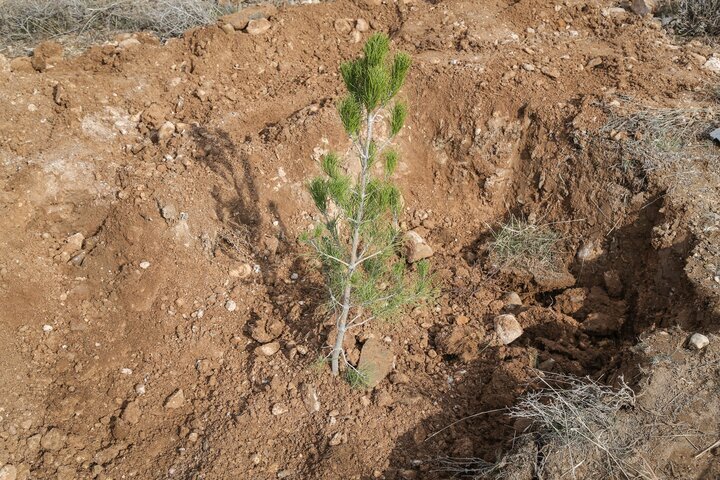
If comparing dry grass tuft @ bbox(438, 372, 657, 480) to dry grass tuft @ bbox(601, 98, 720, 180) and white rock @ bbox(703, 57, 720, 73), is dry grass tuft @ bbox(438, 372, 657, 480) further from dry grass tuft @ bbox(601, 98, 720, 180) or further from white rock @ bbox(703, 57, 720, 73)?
white rock @ bbox(703, 57, 720, 73)

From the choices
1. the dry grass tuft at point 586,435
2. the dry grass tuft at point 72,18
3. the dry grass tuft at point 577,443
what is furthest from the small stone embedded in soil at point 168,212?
the dry grass tuft at point 72,18

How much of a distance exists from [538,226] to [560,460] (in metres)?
2.06

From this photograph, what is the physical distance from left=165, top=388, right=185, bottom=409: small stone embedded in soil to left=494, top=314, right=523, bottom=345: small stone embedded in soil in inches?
79.4

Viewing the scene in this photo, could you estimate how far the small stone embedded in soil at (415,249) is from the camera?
4328 millimetres

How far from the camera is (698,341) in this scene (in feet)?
9.72

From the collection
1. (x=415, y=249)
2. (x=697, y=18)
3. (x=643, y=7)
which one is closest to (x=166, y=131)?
(x=415, y=249)

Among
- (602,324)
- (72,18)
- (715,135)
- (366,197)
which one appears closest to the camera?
(366,197)

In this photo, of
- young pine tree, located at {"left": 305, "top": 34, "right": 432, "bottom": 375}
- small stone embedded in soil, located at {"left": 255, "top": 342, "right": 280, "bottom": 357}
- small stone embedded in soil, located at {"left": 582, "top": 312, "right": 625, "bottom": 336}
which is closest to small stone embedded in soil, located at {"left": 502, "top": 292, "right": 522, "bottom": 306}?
small stone embedded in soil, located at {"left": 582, "top": 312, "right": 625, "bottom": 336}

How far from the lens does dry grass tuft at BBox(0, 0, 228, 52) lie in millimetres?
6160

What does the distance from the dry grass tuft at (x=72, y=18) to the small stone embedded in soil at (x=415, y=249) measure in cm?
344

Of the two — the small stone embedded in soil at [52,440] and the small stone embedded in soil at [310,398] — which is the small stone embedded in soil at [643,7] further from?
the small stone embedded in soil at [52,440]

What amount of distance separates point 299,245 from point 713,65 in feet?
12.2

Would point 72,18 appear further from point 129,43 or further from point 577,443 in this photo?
point 577,443

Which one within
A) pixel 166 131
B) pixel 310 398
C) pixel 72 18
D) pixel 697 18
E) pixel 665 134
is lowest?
pixel 310 398
